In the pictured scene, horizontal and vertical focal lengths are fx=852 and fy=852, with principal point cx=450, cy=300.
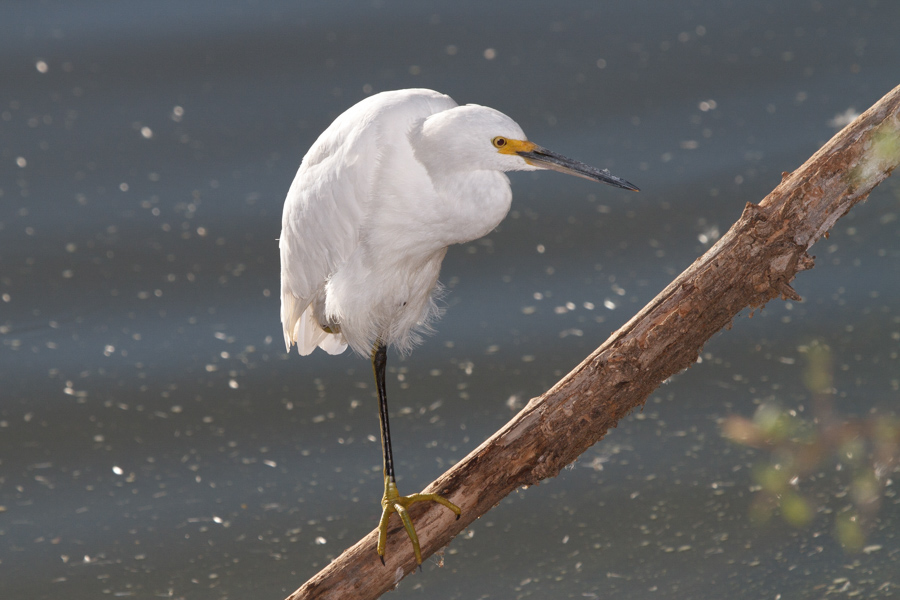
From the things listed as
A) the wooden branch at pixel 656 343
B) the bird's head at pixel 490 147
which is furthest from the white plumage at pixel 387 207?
the wooden branch at pixel 656 343

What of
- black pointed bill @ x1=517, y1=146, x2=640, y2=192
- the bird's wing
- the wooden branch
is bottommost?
the wooden branch

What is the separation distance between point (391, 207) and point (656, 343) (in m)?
0.32

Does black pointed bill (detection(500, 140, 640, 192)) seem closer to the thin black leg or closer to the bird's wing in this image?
the bird's wing

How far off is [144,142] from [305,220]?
1235 mm

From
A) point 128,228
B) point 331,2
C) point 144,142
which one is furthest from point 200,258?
point 331,2

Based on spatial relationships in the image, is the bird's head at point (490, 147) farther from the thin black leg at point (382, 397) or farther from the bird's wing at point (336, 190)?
the thin black leg at point (382, 397)

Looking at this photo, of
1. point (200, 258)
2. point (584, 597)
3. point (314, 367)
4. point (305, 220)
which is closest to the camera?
point (305, 220)

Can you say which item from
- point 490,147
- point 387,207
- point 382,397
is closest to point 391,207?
point 387,207

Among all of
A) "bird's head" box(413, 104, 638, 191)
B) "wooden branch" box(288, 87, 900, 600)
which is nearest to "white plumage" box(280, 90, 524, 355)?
"bird's head" box(413, 104, 638, 191)

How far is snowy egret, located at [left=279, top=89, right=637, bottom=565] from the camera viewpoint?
0.86 meters

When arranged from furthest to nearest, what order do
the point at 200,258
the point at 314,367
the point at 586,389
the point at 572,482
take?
1. the point at 200,258
2. the point at 314,367
3. the point at 572,482
4. the point at 586,389

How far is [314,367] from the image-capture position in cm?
173

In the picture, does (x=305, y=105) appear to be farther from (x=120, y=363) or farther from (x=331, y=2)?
(x=120, y=363)

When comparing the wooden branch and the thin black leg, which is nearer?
the wooden branch
